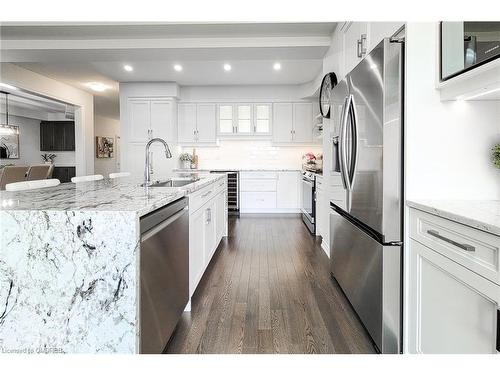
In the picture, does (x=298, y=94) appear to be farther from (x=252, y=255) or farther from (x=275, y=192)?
(x=252, y=255)

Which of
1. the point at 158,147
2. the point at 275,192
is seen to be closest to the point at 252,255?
the point at 275,192

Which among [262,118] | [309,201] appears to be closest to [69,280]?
[309,201]

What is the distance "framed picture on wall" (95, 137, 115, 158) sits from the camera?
9.62m

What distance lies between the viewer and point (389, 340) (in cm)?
167

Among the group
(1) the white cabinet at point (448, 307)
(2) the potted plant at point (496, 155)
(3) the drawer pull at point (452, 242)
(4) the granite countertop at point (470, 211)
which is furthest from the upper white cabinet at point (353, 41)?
(1) the white cabinet at point (448, 307)

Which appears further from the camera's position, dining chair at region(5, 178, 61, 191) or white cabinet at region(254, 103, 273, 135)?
white cabinet at region(254, 103, 273, 135)

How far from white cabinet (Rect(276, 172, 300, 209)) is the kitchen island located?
538 centimetres

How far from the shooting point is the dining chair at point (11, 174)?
5703 millimetres

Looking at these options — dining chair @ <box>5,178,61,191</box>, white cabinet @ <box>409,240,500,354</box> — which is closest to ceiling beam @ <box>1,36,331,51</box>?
dining chair @ <box>5,178,61,191</box>

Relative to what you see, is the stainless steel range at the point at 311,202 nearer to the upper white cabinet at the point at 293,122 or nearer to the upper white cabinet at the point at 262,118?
the upper white cabinet at the point at 293,122

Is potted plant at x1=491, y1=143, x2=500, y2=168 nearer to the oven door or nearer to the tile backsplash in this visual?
the oven door

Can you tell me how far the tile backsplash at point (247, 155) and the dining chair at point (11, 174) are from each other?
9.73 feet

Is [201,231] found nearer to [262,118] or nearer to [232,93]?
[262,118]
